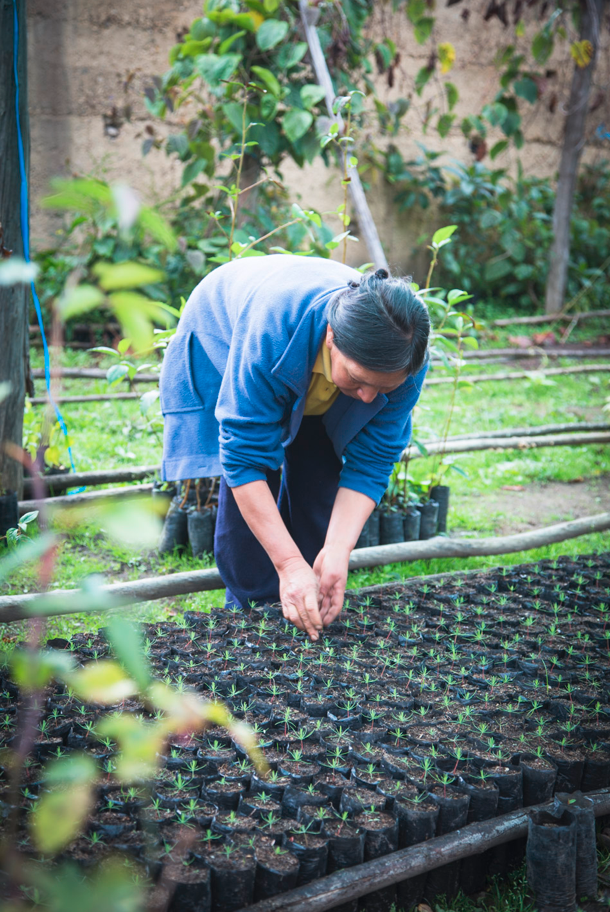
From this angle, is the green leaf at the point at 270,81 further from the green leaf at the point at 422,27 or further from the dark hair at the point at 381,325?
the dark hair at the point at 381,325

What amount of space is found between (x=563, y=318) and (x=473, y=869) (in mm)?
7120

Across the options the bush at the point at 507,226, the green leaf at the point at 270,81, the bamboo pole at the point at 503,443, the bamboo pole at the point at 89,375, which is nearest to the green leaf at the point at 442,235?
the bamboo pole at the point at 503,443

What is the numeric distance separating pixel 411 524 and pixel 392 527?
11cm

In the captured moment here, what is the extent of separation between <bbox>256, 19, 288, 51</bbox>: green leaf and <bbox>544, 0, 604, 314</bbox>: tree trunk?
3.97m

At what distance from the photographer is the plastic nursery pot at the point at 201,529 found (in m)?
2.94

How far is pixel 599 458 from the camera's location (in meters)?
4.65

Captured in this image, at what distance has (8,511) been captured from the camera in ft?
9.42

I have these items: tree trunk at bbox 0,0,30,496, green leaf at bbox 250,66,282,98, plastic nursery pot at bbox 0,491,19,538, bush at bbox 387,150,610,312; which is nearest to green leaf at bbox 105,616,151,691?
tree trunk at bbox 0,0,30,496

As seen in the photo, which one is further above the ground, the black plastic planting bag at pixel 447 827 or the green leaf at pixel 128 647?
the green leaf at pixel 128 647

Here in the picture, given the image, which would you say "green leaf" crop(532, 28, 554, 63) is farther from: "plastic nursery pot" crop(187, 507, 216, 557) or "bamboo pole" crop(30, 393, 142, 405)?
"plastic nursery pot" crop(187, 507, 216, 557)

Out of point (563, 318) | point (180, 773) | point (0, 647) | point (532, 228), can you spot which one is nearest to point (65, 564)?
point (0, 647)

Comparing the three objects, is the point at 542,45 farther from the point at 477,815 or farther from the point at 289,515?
the point at 477,815

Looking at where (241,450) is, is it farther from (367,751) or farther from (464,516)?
(464,516)

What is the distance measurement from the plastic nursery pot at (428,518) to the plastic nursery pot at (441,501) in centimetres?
7
